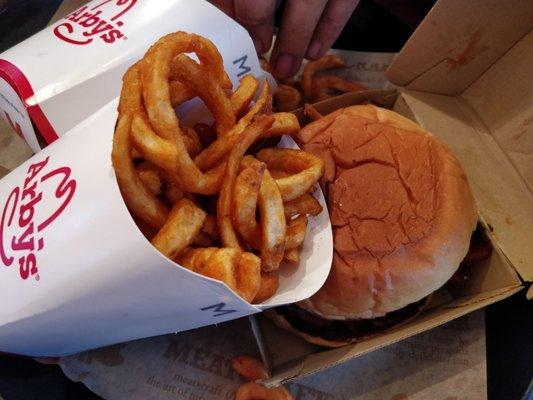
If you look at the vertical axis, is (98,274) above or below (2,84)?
below

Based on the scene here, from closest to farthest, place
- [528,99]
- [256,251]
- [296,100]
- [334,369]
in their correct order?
[256,251]
[334,369]
[528,99]
[296,100]

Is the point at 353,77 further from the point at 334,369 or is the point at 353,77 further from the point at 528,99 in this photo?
the point at 334,369

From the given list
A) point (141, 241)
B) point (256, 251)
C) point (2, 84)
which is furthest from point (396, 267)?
point (2, 84)

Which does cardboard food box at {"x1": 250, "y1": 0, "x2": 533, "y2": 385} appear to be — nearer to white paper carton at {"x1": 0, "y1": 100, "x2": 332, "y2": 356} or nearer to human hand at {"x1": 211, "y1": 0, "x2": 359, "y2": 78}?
human hand at {"x1": 211, "y1": 0, "x2": 359, "y2": 78}

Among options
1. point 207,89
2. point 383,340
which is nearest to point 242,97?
point 207,89

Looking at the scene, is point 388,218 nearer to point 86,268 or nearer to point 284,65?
point 284,65

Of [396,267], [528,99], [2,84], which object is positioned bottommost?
[396,267]
